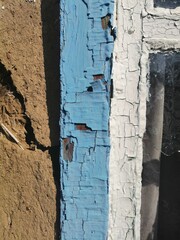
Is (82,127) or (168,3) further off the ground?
(168,3)

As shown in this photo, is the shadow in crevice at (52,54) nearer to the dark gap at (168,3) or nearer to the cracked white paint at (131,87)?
the cracked white paint at (131,87)

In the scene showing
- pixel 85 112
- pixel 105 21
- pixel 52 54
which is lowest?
pixel 85 112

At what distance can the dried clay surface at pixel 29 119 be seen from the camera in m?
1.32

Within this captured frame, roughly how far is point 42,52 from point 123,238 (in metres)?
0.69

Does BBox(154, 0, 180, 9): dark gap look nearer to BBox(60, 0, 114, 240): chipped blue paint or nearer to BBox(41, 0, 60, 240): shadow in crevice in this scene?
BBox(60, 0, 114, 240): chipped blue paint

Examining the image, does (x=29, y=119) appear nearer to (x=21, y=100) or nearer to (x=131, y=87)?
(x=21, y=100)

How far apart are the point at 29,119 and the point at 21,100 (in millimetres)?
71

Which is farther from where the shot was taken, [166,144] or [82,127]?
[166,144]

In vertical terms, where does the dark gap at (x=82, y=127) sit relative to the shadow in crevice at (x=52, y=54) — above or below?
below

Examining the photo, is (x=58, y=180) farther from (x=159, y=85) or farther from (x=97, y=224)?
(x=159, y=85)

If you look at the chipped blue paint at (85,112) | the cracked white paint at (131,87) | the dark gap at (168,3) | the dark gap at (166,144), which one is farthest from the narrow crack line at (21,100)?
the dark gap at (168,3)

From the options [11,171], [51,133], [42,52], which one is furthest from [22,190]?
[42,52]

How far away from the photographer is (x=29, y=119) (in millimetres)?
1348

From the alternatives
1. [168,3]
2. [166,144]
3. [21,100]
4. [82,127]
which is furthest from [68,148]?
[168,3]
